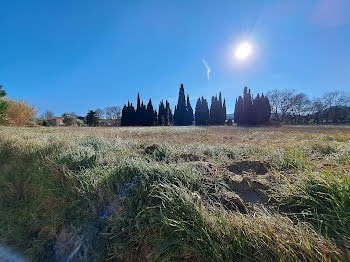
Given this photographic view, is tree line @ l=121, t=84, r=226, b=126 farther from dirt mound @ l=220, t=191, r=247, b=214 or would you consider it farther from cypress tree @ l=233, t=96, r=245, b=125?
dirt mound @ l=220, t=191, r=247, b=214

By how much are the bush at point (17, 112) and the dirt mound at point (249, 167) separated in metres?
15.2

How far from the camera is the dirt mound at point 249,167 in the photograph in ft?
7.06

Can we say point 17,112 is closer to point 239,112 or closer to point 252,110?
point 252,110

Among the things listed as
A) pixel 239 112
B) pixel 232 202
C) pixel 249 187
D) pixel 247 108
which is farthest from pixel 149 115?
pixel 232 202

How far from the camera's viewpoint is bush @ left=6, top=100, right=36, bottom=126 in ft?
34.7

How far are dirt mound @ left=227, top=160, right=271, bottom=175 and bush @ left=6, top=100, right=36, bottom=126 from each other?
1517 cm

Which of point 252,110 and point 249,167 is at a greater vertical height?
point 252,110

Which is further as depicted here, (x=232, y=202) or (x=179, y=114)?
(x=179, y=114)

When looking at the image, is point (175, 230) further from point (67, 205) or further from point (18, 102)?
point (18, 102)

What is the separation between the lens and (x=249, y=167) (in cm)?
226

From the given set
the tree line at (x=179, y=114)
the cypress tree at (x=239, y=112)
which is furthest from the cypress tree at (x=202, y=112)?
the cypress tree at (x=239, y=112)

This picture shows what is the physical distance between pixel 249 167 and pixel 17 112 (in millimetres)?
16018

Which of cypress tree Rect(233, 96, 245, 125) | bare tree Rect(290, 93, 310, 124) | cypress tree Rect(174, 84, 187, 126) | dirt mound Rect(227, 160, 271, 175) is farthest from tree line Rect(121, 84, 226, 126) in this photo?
dirt mound Rect(227, 160, 271, 175)

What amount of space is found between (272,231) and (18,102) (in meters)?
17.0
